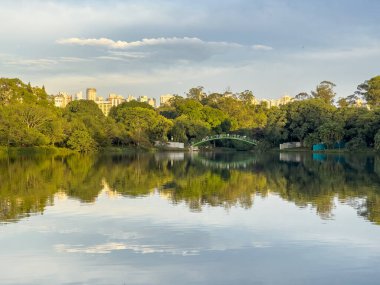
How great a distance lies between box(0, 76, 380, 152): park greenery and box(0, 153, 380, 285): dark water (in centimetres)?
3538

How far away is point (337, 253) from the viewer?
1114cm

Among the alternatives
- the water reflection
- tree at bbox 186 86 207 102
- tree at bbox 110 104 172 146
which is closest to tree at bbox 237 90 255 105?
tree at bbox 186 86 207 102

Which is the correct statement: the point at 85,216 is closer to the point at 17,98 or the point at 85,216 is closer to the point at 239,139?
the point at 17,98

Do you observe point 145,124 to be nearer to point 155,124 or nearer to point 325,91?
point 155,124

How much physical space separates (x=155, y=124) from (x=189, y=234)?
194 ft

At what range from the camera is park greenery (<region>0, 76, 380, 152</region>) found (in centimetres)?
5759

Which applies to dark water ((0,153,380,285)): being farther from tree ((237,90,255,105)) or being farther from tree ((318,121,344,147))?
tree ((237,90,255,105))

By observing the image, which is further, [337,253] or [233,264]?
[337,253]

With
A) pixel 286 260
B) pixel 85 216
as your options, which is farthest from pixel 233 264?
pixel 85 216

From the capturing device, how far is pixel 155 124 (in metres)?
71.7

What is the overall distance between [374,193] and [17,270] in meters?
14.8

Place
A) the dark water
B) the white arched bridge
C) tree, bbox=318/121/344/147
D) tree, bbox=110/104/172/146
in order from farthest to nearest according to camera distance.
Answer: the white arched bridge → tree, bbox=110/104/172/146 → tree, bbox=318/121/344/147 → the dark water

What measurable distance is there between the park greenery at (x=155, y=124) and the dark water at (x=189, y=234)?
3538cm

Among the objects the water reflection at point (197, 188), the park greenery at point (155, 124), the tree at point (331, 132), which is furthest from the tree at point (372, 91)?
the water reflection at point (197, 188)
